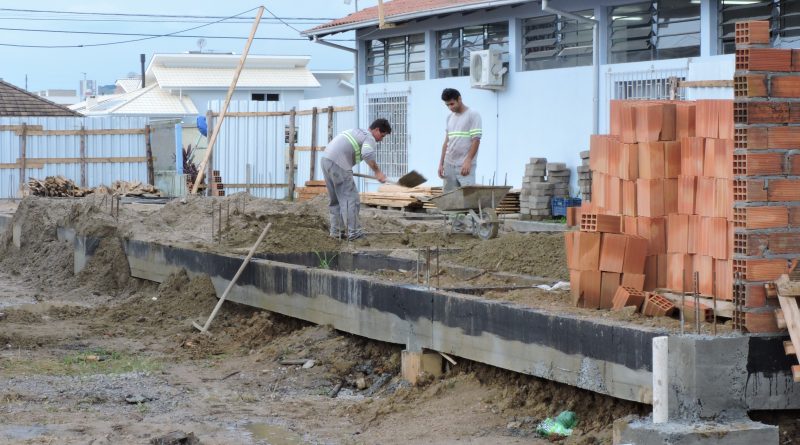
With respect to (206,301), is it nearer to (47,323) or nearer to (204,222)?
(47,323)

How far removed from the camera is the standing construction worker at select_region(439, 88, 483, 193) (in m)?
14.8

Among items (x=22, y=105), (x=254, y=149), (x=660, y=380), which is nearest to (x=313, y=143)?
(x=254, y=149)

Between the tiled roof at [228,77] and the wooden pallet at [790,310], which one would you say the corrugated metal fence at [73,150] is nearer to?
the wooden pallet at [790,310]

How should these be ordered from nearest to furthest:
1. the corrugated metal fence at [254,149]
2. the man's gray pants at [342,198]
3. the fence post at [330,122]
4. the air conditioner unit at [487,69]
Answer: the man's gray pants at [342,198] → the air conditioner unit at [487,69] → the fence post at [330,122] → the corrugated metal fence at [254,149]

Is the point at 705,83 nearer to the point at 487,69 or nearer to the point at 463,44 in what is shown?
the point at 487,69

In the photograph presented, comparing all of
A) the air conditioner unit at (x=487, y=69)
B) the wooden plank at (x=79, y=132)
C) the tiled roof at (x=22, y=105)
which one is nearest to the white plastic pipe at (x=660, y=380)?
the air conditioner unit at (x=487, y=69)

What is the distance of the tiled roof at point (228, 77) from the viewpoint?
56006mm

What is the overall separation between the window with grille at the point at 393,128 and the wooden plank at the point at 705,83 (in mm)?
8652

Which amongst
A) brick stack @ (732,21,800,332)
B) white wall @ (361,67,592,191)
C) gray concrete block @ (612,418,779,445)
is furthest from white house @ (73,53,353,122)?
gray concrete block @ (612,418,779,445)

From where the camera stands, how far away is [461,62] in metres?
23.2

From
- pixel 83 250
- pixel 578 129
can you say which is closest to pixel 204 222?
pixel 83 250

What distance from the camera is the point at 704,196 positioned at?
25.0ft

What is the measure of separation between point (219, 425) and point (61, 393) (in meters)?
1.66

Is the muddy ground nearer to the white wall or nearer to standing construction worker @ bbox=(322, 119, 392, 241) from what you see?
standing construction worker @ bbox=(322, 119, 392, 241)
